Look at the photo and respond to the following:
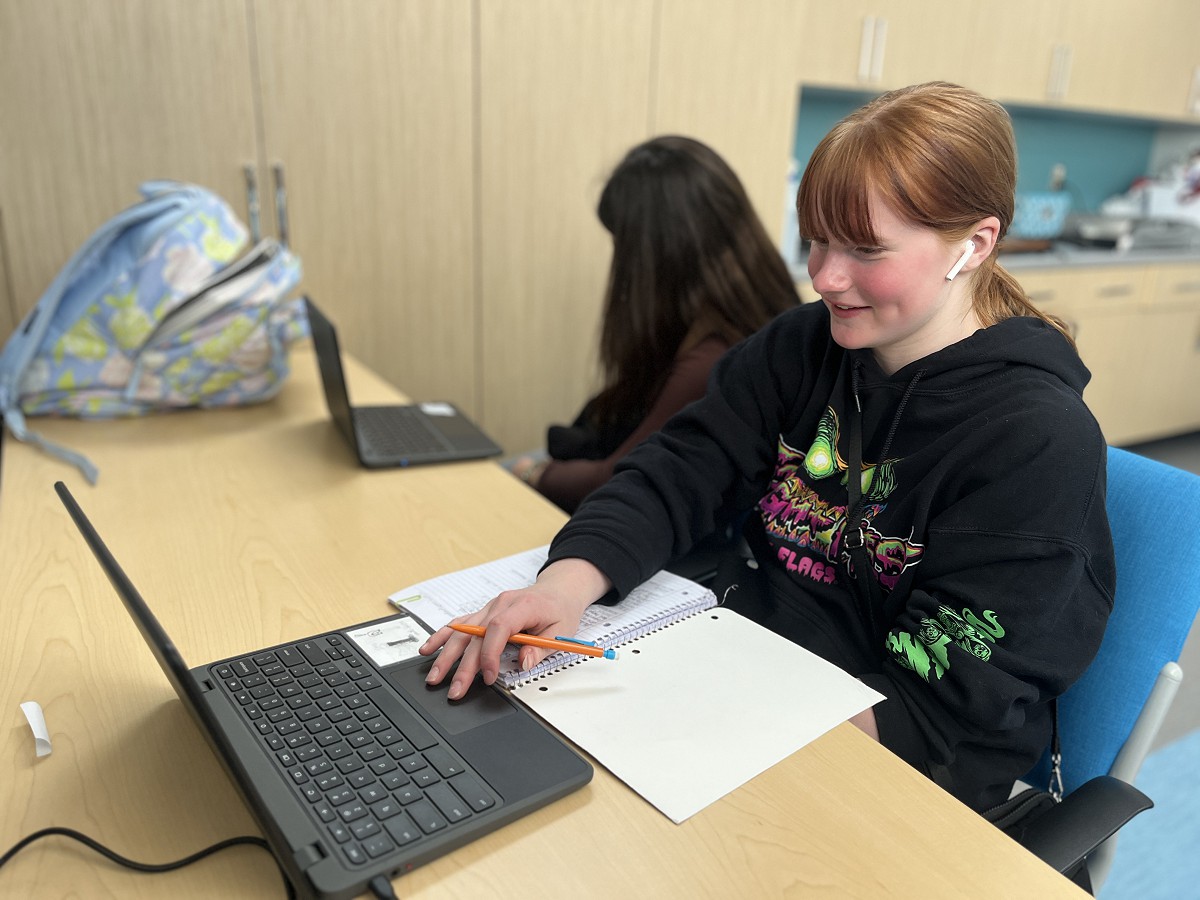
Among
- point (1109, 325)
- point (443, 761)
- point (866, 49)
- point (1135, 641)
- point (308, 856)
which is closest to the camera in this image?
point (308, 856)

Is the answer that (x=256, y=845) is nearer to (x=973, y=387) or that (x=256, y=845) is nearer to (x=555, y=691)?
(x=555, y=691)

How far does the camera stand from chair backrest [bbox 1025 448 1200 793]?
849mm

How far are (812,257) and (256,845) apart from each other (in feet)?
2.38

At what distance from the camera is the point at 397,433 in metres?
1.51

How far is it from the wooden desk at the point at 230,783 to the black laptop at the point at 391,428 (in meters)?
0.08

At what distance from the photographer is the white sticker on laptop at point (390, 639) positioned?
2.66ft

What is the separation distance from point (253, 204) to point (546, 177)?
0.77 m

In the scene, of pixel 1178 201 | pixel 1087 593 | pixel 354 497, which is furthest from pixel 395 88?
pixel 1178 201

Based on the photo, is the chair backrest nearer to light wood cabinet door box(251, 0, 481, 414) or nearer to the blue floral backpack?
the blue floral backpack

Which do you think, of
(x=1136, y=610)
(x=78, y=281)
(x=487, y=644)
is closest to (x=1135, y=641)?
(x=1136, y=610)

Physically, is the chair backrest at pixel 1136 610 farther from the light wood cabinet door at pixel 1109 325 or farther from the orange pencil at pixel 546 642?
the light wood cabinet door at pixel 1109 325

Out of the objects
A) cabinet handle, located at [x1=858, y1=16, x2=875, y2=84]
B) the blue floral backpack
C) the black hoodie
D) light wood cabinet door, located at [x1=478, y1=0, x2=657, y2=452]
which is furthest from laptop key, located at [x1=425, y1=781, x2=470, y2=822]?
cabinet handle, located at [x1=858, y1=16, x2=875, y2=84]

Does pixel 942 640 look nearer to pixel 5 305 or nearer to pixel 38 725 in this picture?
pixel 38 725

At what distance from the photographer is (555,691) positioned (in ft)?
2.52
